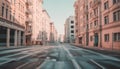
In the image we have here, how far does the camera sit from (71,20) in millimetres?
173625

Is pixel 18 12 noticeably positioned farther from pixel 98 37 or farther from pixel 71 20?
pixel 71 20

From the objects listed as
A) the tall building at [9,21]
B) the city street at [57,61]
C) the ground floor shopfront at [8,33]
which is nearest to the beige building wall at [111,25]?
the city street at [57,61]

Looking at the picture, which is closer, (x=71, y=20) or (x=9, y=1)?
(x=9, y=1)

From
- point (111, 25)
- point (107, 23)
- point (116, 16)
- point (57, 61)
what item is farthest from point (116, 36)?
point (57, 61)

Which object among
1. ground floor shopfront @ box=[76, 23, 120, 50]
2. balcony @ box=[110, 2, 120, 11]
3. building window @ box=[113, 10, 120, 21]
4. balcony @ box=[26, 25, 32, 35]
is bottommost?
ground floor shopfront @ box=[76, 23, 120, 50]

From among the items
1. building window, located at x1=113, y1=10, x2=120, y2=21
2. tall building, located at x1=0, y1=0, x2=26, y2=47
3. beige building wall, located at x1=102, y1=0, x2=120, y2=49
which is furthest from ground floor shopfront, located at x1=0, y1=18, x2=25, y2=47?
building window, located at x1=113, y1=10, x2=120, y2=21

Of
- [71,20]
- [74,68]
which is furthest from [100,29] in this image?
[71,20]

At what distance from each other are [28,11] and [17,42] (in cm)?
1510

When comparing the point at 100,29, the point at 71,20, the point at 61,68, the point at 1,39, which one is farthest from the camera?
the point at 71,20

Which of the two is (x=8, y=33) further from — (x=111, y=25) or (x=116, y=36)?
(x=116, y=36)

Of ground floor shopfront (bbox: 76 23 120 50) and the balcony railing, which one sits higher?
the balcony railing

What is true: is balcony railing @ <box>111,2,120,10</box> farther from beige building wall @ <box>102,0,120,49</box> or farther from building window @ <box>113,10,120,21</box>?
building window @ <box>113,10,120,21</box>

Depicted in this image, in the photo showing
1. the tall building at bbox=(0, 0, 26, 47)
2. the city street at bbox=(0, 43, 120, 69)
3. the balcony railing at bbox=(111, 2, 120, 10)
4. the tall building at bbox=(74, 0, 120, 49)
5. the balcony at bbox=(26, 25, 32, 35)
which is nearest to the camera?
the city street at bbox=(0, 43, 120, 69)

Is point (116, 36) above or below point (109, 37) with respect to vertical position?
above
